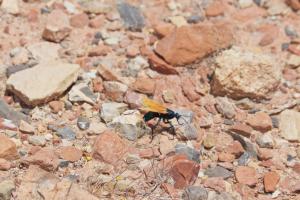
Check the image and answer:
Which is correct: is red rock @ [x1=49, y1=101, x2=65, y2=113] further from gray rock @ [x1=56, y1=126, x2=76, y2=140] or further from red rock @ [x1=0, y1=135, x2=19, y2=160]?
red rock @ [x1=0, y1=135, x2=19, y2=160]

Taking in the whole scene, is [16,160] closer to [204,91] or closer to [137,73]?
[137,73]

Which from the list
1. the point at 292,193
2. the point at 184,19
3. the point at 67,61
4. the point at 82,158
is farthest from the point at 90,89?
the point at 292,193

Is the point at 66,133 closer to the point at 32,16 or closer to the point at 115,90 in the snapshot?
the point at 115,90

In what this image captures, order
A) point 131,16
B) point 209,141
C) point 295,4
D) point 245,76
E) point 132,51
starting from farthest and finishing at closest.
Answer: point 295,4 < point 131,16 < point 132,51 < point 245,76 < point 209,141

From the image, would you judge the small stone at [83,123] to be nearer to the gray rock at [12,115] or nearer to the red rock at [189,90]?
the gray rock at [12,115]

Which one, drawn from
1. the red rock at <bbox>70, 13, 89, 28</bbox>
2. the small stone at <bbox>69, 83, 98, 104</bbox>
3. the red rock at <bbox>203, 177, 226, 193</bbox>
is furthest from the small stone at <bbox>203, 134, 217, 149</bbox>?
the red rock at <bbox>70, 13, 89, 28</bbox>

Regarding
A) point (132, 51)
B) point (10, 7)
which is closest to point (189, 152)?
point (132, 51)
